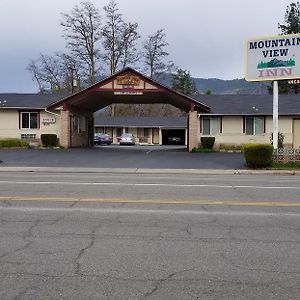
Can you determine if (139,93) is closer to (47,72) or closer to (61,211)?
(61,211)

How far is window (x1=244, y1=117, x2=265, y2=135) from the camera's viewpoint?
121ft

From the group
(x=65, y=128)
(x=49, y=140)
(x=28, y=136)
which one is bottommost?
(x=49, y=140)

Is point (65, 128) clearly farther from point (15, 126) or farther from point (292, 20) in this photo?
point (292, 20)

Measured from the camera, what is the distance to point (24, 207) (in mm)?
9539

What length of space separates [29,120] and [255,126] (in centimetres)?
1925

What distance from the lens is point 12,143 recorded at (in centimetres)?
3678

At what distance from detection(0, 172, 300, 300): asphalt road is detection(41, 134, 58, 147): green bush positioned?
83.2 feet

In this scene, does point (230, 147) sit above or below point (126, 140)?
below

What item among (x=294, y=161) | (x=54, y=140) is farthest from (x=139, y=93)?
(x=294, y=161)

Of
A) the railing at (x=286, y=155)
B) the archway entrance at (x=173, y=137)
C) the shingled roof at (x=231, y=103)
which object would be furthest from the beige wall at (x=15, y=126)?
the archway entrance at (x=173, y=137)

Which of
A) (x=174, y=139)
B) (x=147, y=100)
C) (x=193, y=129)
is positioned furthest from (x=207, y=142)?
(x=174, y=139)

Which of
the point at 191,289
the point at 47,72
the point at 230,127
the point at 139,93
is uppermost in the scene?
the point at 47,72

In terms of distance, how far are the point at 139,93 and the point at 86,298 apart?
30.7m

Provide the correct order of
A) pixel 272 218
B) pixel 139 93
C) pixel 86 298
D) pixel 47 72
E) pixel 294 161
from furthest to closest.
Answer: pixel 47 72
pixel 139 93
pixel 294 161
pixel 272 218
pixel 86 298
